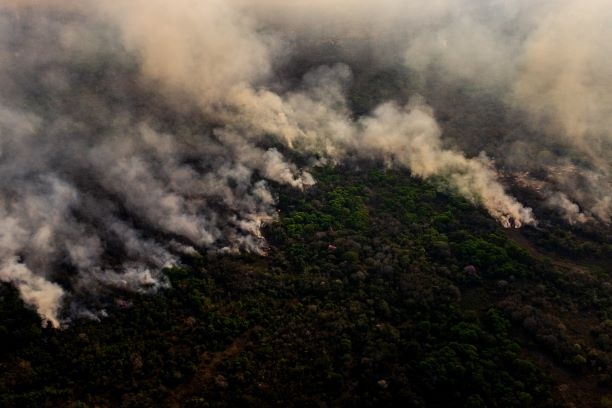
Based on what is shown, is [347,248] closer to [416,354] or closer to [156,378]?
[416,354]

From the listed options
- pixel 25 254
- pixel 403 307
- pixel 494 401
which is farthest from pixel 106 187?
pixel 494 401

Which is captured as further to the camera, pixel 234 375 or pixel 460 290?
pixel 460 290

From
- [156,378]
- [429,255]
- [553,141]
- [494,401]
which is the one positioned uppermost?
[553,141]

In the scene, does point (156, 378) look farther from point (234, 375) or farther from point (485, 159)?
point (485, 159)

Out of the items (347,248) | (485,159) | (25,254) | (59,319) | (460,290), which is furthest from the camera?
(485,159)

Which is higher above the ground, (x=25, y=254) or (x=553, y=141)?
(x=553, y=141)

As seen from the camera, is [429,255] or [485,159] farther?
[485,159]

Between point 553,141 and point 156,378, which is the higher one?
point 553,141

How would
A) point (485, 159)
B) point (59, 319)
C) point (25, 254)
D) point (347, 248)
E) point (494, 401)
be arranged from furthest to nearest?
1. point (485, 159)
2. point (347, 248)
3. point (25, 254)
4. point (59, 319)
5. point (494, 401)

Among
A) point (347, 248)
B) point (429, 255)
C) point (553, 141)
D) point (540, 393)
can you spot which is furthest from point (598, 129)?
point (540, 393)
